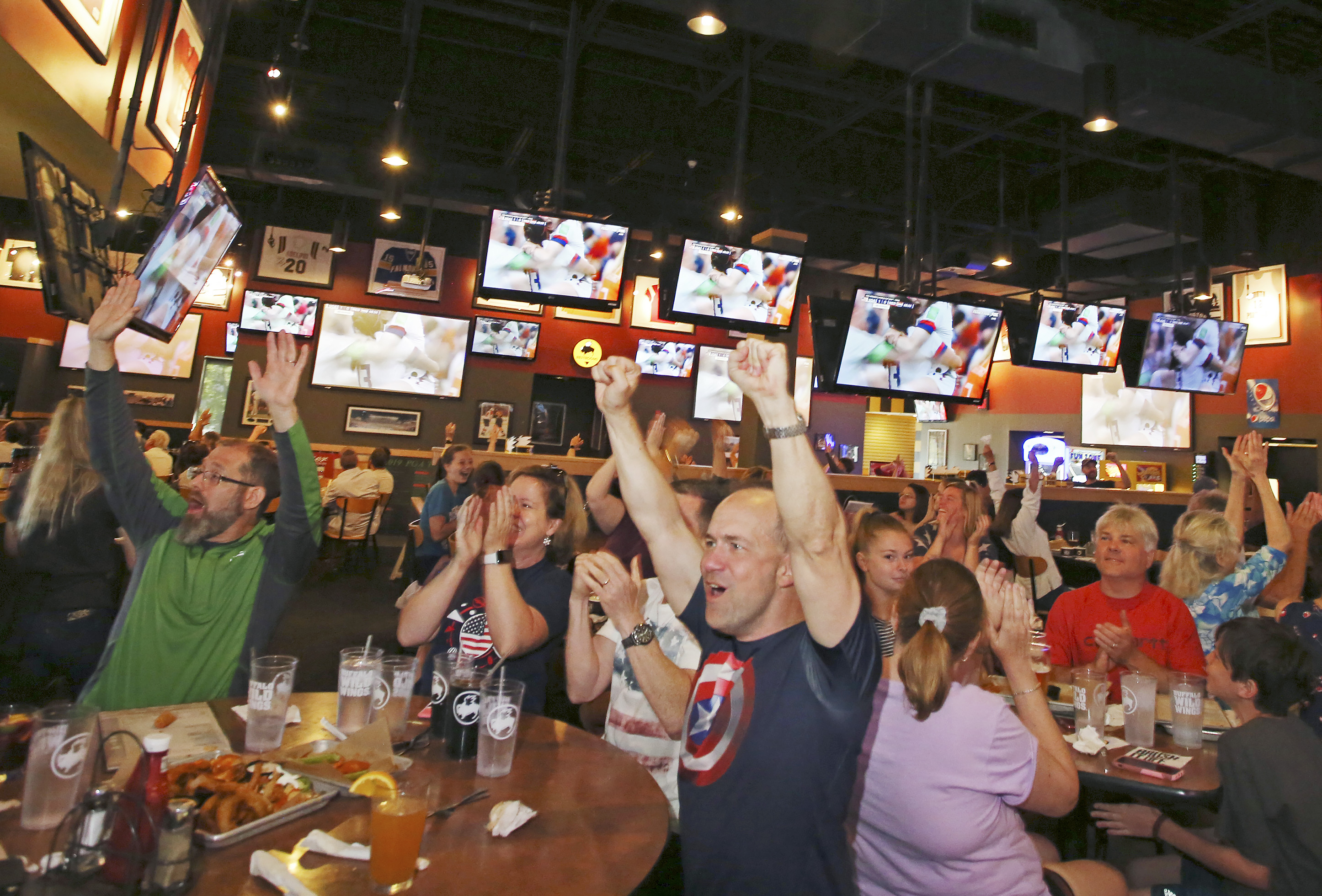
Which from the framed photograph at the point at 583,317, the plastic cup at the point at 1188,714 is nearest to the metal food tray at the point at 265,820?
the plastic cup at the point at 1188,714

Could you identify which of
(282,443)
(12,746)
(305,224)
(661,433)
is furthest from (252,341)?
(12,746)

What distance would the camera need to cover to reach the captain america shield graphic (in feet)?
5.12

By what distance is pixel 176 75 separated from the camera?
4605 mm

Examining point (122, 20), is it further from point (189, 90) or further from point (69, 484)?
point (69, 484)

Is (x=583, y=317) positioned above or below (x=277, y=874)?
above

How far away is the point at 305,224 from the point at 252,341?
1802 mm

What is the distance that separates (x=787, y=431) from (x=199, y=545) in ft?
6.29

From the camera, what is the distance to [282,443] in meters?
2.27

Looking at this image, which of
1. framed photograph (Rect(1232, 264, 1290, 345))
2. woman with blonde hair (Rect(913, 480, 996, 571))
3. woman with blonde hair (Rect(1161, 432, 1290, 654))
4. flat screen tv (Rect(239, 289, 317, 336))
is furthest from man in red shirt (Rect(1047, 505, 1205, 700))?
flat screen tv (Rect(239, 289, 317, 336))

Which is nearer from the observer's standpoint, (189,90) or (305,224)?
(189,90)

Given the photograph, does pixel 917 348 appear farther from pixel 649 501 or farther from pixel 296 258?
pixel 296 258

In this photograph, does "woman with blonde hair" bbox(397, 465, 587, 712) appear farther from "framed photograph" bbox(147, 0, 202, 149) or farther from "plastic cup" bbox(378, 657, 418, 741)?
"framed photograph" bbox(147, 0, 202, 149)

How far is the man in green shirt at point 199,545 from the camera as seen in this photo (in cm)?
223

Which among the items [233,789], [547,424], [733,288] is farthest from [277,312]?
[233,789]
